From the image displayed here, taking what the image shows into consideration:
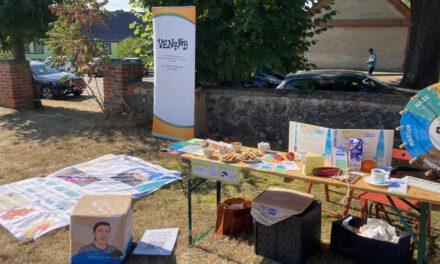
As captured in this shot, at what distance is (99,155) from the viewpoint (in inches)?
269

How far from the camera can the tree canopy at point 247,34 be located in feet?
23.5

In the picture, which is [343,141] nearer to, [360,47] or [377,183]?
[377,183]

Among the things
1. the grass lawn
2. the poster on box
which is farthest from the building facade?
the poster on box

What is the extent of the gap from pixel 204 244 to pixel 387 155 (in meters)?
1.94

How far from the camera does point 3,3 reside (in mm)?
9609

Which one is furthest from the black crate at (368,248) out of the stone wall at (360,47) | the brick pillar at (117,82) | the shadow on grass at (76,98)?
the stone wall at (360,47)

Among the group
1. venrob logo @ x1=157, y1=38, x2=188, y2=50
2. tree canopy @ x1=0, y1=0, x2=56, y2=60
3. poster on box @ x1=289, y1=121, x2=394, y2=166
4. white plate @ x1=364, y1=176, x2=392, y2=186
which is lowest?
white plate @ x1=364, y1=176, x2=392, y2=186

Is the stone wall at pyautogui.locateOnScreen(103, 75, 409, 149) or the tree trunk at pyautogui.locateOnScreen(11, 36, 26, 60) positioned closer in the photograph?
the stone wall at pyautogui.locateOnScreen(103, 75, 409, 149)

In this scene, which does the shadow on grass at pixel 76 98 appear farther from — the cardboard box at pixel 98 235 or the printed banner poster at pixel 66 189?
the cardboard box at pixel 98 235

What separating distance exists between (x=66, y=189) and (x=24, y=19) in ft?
22.2

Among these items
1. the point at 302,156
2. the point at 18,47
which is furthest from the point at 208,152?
the point at 18,47

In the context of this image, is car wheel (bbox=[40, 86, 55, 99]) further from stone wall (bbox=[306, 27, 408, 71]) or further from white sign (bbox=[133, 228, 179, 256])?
stone wall (bbox=[306, 27, 408, 71])

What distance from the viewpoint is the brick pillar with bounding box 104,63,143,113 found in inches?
348

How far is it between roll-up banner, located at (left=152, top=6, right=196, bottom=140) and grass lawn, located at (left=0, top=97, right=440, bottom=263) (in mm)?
491
